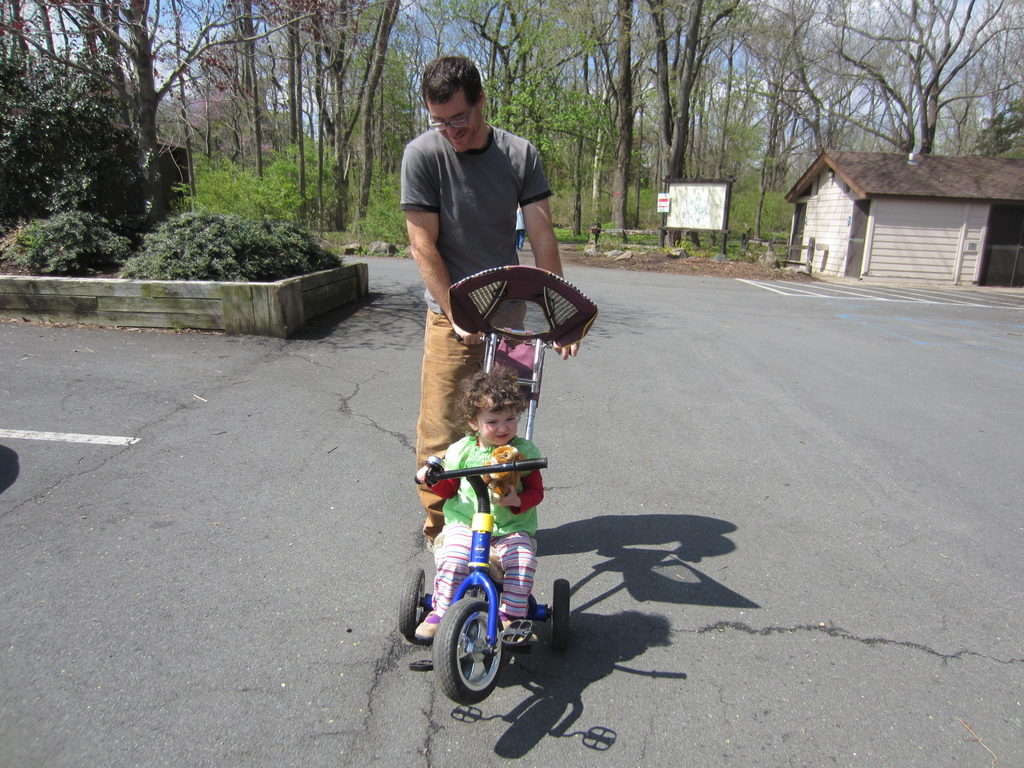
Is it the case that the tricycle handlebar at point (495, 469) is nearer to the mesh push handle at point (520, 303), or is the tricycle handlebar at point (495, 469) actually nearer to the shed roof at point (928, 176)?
the mesh push handle at point (520, 303)

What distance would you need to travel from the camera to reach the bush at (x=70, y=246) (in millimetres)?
8109

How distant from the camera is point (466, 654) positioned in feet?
7.34

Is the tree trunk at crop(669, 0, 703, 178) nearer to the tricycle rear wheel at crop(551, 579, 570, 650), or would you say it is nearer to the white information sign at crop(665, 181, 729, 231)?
the white information sign at crop(665, 181, 729, 231)

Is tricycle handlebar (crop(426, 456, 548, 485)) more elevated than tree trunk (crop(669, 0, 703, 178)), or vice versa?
tree trunk (crop(669, 0, 703, 178))

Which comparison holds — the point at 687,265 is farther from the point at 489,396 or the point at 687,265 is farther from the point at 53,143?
the point at 489,396

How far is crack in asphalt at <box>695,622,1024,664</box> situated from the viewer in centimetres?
273

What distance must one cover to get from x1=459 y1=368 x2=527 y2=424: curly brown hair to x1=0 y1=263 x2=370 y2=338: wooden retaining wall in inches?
213

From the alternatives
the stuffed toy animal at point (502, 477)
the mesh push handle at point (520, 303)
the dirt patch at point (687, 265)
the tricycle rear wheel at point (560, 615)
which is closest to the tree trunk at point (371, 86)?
the dirt patch at point (687, 265)

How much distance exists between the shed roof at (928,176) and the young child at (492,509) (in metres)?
20.3

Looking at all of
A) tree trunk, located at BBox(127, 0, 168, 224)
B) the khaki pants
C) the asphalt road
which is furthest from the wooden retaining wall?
the khaki pants

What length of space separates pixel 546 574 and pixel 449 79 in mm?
2199

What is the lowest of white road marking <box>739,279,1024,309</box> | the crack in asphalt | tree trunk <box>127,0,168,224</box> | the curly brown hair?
the crack in asphalt

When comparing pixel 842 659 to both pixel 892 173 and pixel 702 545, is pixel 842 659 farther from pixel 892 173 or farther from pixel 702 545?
pixel 892 173

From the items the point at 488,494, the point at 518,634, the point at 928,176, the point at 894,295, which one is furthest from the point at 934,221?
the point at 518,634
